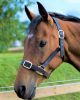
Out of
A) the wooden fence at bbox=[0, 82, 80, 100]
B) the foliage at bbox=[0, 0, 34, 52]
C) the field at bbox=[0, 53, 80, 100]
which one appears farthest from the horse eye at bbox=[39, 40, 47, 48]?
the foliage at bbox=[0, 0, 34, 52]

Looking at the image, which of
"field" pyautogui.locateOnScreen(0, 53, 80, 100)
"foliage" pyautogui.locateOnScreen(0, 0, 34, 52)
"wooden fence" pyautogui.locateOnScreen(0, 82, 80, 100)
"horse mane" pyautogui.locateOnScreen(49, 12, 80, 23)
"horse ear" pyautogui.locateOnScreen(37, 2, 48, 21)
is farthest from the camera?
"foliage" pyautogui.locateOnScreen(0, 0, 34, 52)

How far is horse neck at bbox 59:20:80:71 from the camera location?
375 centimetres

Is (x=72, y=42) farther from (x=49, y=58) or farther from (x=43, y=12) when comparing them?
(x=43, y=12)

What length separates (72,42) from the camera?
12.4 feet

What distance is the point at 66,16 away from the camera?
3.96 meters

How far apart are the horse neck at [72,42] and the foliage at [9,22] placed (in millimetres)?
8809

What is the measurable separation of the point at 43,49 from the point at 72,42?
42 cm

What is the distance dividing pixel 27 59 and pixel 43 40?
0.27 metres

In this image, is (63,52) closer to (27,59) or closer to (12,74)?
(27,59)

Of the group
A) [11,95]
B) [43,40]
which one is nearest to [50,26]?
[43,40]

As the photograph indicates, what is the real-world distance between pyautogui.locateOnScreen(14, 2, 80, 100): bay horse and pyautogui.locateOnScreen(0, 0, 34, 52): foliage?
8879 mm

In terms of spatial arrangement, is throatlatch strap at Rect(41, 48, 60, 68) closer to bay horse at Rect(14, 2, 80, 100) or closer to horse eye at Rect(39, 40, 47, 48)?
bay horse at Rect(14, 2, 80, 100)

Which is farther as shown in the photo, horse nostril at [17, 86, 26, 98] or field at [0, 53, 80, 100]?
field at [0, 53, 80, 100]

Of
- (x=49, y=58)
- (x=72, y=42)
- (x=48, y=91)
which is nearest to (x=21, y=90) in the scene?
(x=49, y=58)
